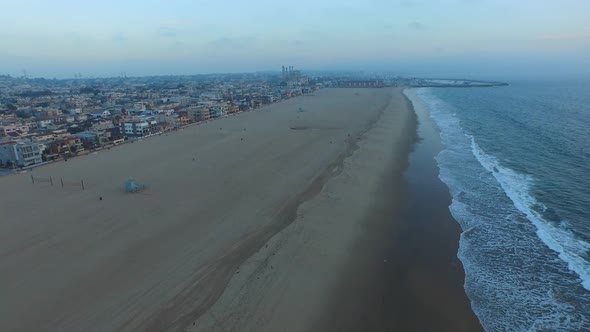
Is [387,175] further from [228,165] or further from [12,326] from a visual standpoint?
[12,326]

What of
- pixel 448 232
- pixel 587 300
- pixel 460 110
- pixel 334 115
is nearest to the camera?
pixel 587 300

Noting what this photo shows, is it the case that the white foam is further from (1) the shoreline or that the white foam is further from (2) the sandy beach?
(1) the shoreline

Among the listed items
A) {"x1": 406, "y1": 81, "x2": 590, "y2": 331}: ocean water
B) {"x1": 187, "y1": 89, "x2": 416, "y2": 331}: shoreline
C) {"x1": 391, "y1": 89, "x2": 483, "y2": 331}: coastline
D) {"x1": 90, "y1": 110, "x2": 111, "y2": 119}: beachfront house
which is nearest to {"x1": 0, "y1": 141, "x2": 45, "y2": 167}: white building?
{"x1": 90, "y1": 110, "x2": 111, "y2": 119}: beachfront house

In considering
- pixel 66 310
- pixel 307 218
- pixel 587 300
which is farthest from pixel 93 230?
pixel 587 300

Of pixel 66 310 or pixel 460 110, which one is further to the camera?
pixel 460 110

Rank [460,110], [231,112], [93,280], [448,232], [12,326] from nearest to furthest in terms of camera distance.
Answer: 1. [12,326]
2. [93,280]
3. [448,232]
4. [460,110]
5. [231,112]

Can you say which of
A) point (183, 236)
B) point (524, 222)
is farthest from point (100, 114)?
point (524, 222)
